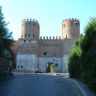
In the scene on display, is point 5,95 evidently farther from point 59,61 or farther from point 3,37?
point 59,61

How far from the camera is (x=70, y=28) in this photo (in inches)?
5217

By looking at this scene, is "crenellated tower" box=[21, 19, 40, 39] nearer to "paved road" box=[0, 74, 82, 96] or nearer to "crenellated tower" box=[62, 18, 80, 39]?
"crenellated tower" box=[62, 18, 80, 39]

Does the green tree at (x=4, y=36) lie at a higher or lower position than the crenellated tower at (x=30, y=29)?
lower

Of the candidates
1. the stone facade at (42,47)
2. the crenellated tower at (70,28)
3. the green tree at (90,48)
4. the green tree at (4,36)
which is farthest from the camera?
the crenellated tower at (70,28)

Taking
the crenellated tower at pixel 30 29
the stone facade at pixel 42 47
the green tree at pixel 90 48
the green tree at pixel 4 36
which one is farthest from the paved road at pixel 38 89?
the crenellated tower at pixel 30 29

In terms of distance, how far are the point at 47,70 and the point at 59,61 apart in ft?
19.0

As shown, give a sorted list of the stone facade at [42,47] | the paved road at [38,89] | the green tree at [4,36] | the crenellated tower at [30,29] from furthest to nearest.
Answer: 1. the crenellated tower at [30,29]
2. the stone facade at [42,47]
3. the green tree at [4,36]
4. the paved road at [38,89]

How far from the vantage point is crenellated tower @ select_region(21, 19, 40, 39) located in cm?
13191

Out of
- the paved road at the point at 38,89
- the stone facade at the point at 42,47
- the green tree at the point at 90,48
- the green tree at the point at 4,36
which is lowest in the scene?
the paved road at the point at 38,89

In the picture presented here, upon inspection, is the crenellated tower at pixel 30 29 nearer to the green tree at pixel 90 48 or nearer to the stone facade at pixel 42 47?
the stone facade at pixel 42 47

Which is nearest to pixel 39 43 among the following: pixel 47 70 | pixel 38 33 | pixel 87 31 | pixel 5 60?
pixel 38 33

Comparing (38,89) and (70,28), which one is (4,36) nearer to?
(38,89)

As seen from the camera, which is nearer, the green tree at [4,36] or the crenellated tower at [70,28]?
the green tree at [4,36]

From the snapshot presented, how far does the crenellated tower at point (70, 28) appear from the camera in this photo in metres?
132
